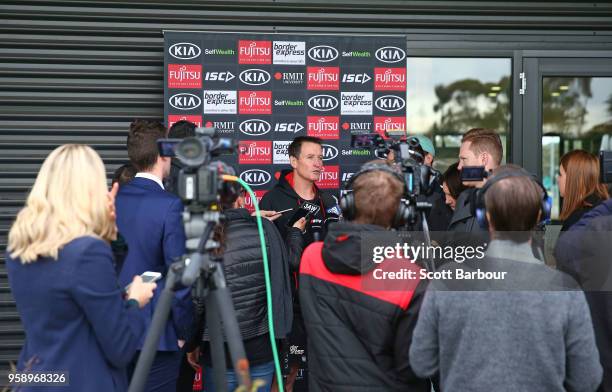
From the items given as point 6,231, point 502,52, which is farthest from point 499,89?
point 6,231

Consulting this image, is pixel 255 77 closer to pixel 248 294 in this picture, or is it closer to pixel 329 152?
pixel 329 152

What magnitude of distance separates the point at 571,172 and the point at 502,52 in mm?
2167

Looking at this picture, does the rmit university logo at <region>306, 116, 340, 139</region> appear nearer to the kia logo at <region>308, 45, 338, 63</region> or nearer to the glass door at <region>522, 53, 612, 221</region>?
the kia logo at <region>308, 45, 338, 63</region>

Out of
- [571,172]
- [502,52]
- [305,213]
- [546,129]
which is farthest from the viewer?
[546,129]

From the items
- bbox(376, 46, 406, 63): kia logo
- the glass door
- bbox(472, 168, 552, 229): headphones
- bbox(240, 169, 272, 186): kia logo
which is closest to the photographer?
bbox(472, 168, 552, 229): headphones

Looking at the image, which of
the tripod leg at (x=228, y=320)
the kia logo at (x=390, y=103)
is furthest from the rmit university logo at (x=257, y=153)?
the tripod leg at (x=228, y=320)

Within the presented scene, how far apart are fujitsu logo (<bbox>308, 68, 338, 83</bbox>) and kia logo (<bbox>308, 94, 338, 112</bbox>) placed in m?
0.12

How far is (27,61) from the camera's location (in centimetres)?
514

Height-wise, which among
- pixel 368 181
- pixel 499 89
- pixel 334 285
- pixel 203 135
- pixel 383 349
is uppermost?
pixel 499 89

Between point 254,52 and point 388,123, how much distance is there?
3.72ft

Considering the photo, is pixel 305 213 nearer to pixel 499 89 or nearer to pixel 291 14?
pixel 291 14

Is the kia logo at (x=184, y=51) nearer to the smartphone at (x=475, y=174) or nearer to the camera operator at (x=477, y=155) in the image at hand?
the camera operator at (x=477, y=155)

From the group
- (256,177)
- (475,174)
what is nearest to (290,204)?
(256,177)

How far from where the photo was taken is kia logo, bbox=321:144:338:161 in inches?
206
